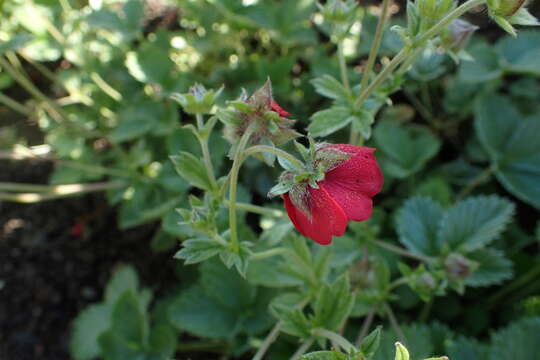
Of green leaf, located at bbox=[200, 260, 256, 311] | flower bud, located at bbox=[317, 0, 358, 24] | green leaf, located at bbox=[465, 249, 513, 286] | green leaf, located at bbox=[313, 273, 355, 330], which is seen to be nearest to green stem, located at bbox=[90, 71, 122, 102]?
green leaf, located at bbox=[200, 260, 256, 311]

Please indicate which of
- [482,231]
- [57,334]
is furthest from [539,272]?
[57,334]

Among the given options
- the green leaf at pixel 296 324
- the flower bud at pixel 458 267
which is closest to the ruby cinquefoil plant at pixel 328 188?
the green leaf at pixel 296 324

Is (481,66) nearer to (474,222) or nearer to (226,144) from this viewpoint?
(474,222)

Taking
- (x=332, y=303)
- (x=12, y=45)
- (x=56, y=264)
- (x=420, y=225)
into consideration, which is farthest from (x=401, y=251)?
(x=56, y=264)

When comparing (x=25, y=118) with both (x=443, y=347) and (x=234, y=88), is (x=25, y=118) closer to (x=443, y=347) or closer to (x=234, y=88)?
(x=234, y=88)

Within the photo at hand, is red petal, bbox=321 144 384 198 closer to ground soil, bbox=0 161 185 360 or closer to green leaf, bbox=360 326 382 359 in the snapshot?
green leaf, bbox=360 326 382 359

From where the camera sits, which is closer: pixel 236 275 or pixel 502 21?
pixel 502 21
